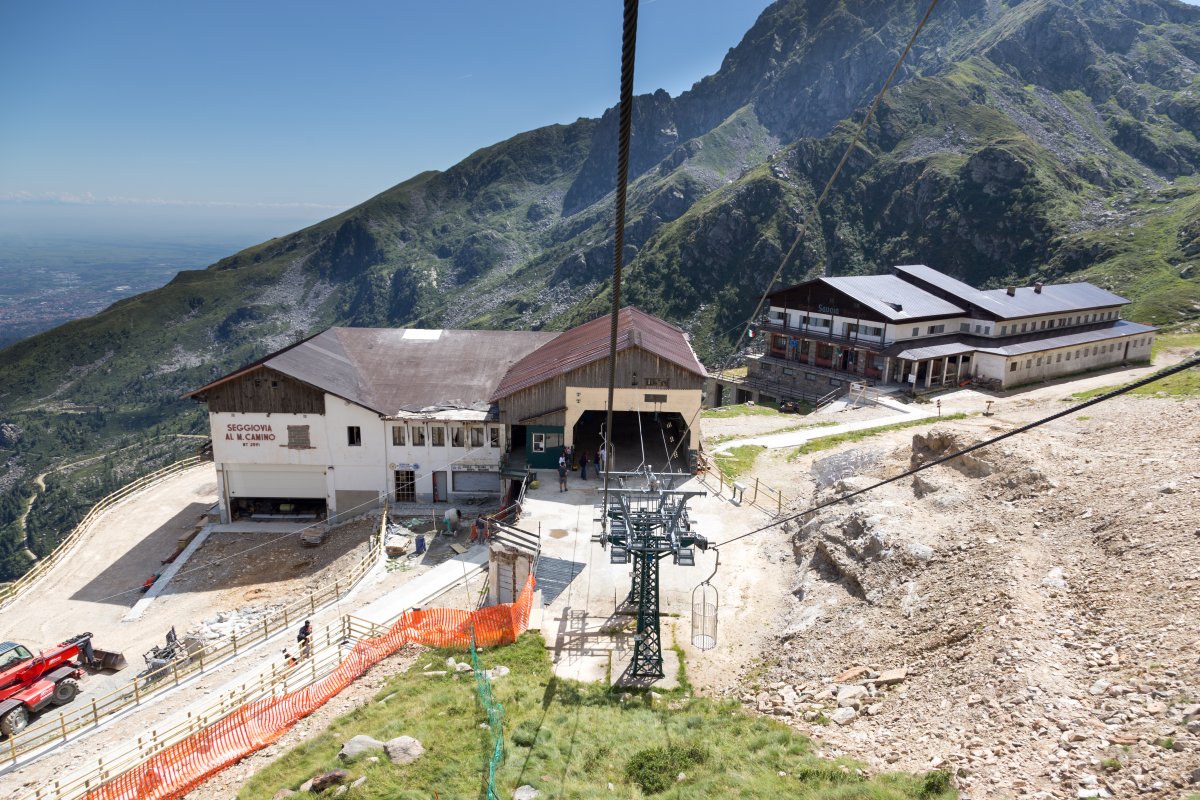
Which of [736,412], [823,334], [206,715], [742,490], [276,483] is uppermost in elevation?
[823,334]

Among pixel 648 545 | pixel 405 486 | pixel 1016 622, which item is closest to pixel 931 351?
pixel 405 486

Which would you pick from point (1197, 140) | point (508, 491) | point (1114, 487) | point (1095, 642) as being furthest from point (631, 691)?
point (1197, 140)

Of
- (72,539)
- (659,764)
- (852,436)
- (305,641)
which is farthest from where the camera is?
(852,436)

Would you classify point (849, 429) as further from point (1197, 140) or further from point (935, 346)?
point (1197, 140)

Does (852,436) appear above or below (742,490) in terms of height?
above

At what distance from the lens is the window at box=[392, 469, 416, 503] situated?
41094 millimetres

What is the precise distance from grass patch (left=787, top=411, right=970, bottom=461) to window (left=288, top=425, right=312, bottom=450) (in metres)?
29.7

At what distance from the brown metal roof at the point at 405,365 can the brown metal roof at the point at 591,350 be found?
6.17 feet

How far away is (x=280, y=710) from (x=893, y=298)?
6442 cm

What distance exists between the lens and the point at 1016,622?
53.4 ft

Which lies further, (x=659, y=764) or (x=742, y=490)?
(x=742, y=490)

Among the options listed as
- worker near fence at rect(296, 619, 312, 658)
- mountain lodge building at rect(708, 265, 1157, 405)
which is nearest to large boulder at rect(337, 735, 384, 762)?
worker near fence at rect(296, 619, 312, 658)

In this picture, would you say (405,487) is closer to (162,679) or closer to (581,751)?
(162,679)

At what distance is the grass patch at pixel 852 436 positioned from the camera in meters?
41.7
